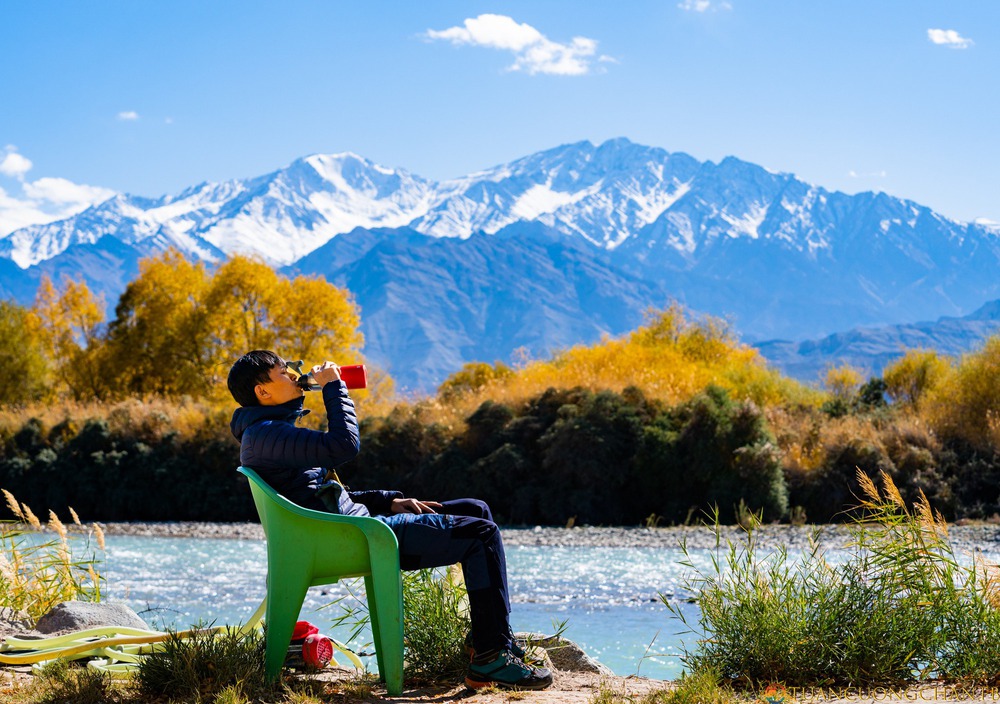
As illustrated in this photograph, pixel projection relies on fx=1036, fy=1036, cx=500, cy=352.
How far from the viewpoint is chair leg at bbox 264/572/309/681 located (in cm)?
437

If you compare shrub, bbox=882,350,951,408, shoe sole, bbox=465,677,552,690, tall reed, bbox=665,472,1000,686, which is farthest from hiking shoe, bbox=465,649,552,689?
shrub, bbox=882,350,951,408

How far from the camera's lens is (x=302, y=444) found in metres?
4.35

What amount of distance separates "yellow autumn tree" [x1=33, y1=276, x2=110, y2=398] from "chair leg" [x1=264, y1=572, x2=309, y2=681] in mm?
34800

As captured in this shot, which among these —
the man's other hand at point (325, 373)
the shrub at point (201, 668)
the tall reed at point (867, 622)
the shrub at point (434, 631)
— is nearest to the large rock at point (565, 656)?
the shrub at point (434, 631)

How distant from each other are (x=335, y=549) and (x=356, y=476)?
59.4 feet

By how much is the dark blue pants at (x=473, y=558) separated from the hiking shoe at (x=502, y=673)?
0.05 meters

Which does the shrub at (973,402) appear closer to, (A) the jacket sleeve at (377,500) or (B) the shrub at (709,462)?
(B) the shrub at (709,462)

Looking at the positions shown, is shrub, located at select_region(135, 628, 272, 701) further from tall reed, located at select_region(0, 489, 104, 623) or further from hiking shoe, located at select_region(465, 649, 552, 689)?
tall reed, located at select_region(0, 489, 104, 623)

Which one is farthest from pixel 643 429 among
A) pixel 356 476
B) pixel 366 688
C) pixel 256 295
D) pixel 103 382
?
pixel 103 382

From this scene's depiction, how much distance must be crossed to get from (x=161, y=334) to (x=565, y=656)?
31.0 metres

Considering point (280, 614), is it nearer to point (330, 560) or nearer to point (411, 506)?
point (330, 560)

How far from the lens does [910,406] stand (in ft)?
74.9

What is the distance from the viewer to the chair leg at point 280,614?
4.37m

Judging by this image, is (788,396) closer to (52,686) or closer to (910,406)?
(910,406)
